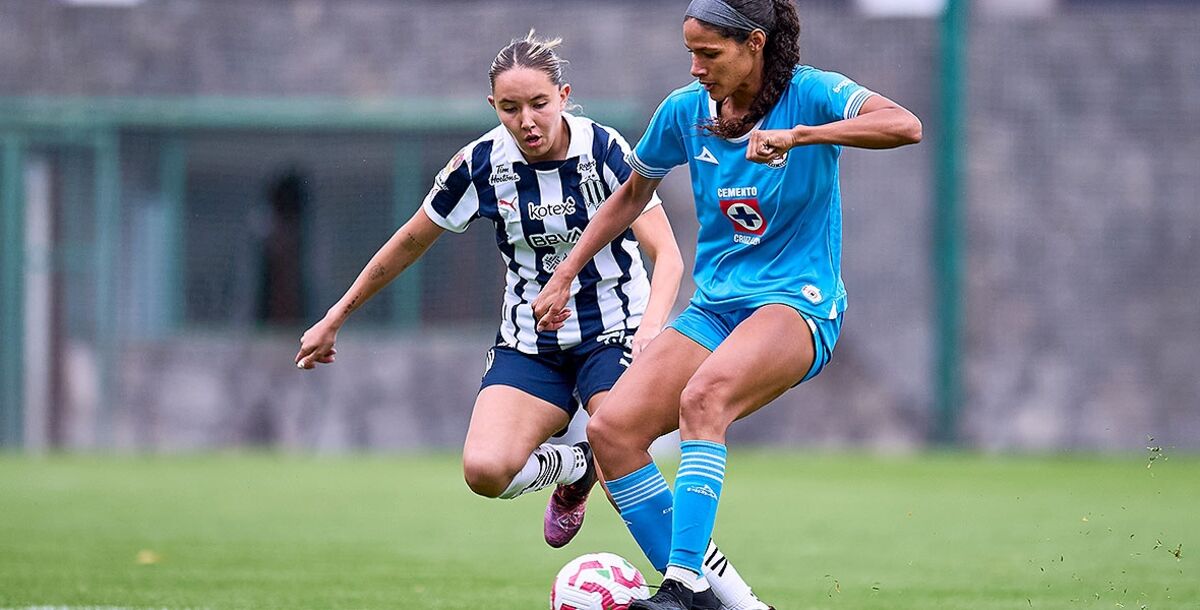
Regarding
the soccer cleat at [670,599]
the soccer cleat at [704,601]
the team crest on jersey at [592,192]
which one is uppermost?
the team crest on jersey at [592,192]

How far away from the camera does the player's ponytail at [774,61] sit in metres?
4.85

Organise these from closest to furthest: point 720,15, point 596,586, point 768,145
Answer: point 768,145, point 720,15, point 596,586

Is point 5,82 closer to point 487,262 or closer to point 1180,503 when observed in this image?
point 487,262

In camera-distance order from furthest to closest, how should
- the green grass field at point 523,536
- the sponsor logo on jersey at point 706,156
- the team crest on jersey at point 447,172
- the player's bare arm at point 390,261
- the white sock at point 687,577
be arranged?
the green grass field at point 523,536 → the team crest on jersey at point 447,172 → the player's bare arm at point 390,261 → the sponsor logo on jersey at point 706,156 → the white sock at point 687,577

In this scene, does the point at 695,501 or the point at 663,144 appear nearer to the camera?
the point at 695,501

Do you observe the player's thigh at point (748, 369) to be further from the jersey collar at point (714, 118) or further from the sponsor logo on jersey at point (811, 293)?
the jersey collar at point (714, 118)

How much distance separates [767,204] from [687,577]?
1118mm

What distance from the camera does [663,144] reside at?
5.13 meters

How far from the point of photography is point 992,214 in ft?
50.0

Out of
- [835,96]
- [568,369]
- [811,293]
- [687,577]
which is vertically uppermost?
[835,96]

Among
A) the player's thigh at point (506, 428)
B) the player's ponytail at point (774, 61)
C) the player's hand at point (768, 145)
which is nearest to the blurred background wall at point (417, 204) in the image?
the player's thigh at point (506, 428)

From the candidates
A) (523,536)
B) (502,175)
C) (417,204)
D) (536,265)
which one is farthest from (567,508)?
(417,204)

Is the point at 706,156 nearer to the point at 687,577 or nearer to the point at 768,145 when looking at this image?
the point at 768,145

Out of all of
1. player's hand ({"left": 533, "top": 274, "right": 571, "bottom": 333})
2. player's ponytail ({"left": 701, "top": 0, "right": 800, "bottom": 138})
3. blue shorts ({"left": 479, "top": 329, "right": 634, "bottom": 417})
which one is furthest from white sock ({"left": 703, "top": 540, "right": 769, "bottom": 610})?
player's ponytail ({"left": 701, "top": 0, "right": 800, "bottom": 138})
